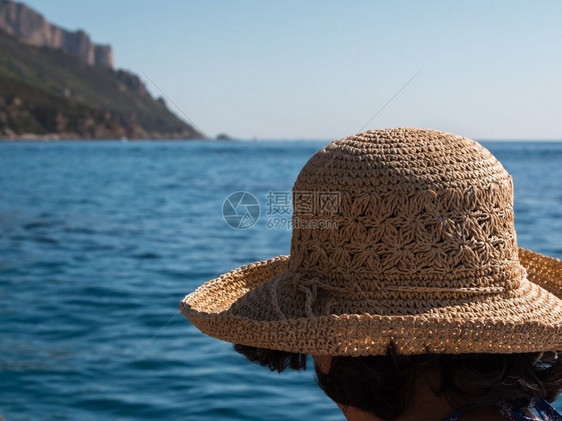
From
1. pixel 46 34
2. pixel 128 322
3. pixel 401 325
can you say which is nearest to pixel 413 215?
pixel 401 325

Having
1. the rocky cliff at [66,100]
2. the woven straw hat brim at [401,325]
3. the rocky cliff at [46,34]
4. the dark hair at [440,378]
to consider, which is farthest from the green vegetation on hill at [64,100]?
the dark hair at [440,378]

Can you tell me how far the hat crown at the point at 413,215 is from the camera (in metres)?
1.41

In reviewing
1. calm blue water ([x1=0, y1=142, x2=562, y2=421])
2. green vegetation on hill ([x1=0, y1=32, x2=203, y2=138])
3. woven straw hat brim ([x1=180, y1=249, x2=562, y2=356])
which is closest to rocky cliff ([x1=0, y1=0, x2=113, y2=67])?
green vegetation on hill ([x1=0, y1=32, x2=203, y2=138])

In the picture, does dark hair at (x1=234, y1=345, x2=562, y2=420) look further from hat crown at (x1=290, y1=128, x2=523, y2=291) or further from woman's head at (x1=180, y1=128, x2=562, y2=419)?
hat crown at (x1=290, y1=128, x2=523, y2=291)

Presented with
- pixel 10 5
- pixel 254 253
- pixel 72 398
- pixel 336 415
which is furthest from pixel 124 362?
pixel 10 5

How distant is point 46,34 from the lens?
16150 cm

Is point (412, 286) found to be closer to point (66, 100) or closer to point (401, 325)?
point (401, 325)

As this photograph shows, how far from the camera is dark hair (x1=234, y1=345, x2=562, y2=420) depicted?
1365 millimetres

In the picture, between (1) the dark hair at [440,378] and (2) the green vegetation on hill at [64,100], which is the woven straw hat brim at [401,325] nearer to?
(1) the dark hair at [440,378]

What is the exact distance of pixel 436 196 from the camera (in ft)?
4.61

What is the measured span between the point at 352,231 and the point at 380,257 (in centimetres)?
8

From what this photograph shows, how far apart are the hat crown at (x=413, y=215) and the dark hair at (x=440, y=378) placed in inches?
5.9

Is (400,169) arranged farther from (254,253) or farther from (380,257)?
(254,253)

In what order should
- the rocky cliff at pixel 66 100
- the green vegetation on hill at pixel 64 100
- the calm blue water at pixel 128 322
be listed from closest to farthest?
1. the calm blue water at pixel 128 322
2. the green vegetation on hill at pixel 64 100
3. the rocky cliff at pixel 66 100
